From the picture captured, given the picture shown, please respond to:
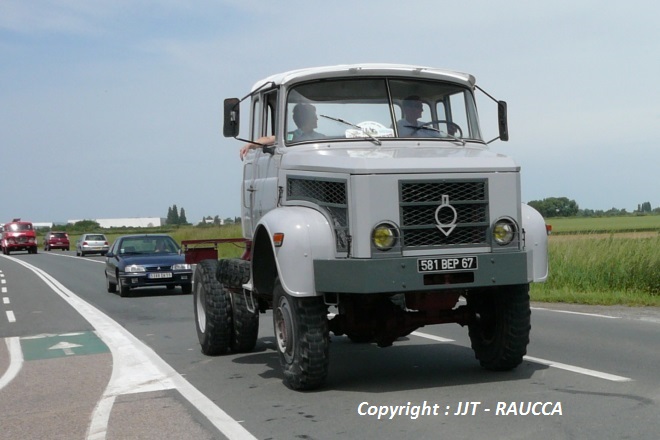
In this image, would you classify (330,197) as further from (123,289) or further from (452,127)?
(123,289)

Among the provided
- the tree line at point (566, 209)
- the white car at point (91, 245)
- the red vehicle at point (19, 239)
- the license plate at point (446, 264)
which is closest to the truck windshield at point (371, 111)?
the license plate at point (446, 264)

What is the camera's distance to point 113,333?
1362cm

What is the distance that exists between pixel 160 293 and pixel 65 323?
7.64 meters

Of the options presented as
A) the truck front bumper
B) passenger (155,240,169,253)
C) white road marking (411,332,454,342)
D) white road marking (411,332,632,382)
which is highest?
passenger (155,240,169,253)

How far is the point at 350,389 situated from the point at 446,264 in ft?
4.65

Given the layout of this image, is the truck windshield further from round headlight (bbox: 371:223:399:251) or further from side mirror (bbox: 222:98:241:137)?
round headlight (bbox: 371:223:399:251)

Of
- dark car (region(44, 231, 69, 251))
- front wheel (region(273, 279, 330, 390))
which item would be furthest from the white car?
front wheel (region(273, 279, 330, 390))

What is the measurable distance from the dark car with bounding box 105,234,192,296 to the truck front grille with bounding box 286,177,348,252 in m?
14.2

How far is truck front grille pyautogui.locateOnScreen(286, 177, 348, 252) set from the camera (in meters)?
7.55

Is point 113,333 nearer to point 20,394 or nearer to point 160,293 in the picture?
point 20,394

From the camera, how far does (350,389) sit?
25.9ft

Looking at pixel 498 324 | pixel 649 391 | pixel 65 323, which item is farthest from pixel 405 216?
pixel 65 323

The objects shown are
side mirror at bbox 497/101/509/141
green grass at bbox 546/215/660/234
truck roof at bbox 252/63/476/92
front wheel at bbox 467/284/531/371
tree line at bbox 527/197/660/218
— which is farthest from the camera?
tree line at bbox 527/197/660/218

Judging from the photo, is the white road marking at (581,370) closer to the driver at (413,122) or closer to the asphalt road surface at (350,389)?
the asphalt road surface at (350,389)
